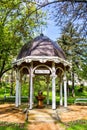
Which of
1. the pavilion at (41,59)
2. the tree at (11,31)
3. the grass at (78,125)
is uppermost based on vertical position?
the tree at (11,31)

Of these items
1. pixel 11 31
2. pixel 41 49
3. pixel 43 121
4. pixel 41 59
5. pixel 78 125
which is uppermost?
pixel 11 31

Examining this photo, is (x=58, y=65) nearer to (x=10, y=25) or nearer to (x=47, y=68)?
(x=47, y=68)

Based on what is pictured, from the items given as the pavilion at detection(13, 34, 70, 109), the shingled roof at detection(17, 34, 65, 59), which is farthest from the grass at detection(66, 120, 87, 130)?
the shingled roof at detection(17, 34, 65, 59)

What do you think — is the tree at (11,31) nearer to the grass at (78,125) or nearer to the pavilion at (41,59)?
the pavilion at (41,59)

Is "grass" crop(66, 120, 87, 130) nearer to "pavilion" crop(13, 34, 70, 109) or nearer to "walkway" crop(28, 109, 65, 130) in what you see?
"walkway" crop(28, 109, 65, 130)

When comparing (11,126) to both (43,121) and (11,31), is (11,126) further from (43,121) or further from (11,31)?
(11,31)

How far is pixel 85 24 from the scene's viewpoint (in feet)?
54.2

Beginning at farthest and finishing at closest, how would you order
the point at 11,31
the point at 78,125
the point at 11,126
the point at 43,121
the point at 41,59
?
the point at 11,31 → the point at 41,59 → the point at 43,121 → the point at 78,125 → the point at 11,126

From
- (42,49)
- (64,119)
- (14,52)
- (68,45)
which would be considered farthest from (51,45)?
(68,45)

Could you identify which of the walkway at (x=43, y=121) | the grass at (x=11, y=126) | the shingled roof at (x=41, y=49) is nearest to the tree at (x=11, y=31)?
the shingled roof at (x=41, y=49)

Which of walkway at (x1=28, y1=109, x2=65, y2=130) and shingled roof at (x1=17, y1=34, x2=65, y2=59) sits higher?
shingled roof at (x1=17, y1=34, x2=65, y2=59)

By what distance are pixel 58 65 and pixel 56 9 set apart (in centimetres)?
567

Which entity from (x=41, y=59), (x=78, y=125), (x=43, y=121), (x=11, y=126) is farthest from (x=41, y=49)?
(x=11, y=126)

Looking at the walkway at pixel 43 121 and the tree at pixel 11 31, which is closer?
the walkway at pixel 43 121
